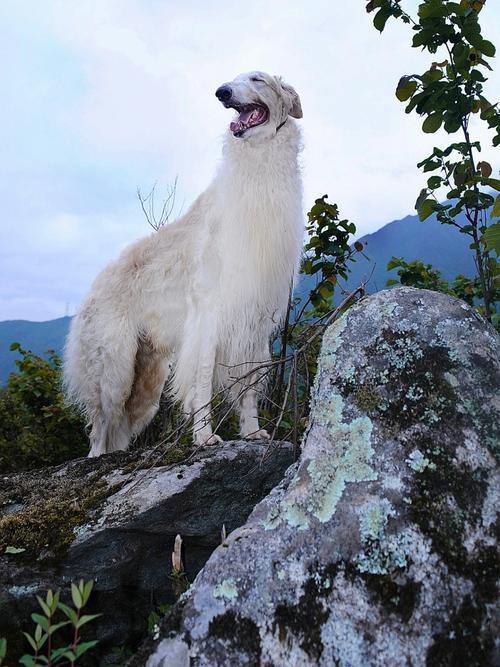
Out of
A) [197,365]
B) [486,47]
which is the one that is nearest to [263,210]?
[197,365]

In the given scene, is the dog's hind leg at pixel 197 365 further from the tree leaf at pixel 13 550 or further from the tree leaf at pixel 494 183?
the tree leaf at pixel 494 183

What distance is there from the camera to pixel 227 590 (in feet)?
4.43

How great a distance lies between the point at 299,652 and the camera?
126 centimetres

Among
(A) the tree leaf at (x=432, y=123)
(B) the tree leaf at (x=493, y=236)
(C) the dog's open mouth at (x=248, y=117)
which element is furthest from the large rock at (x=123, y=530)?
(C) the dog's open mouth at (x=248, y=117)

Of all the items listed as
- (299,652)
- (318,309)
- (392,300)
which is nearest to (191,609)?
(299,652)

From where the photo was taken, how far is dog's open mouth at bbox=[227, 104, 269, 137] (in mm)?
4020

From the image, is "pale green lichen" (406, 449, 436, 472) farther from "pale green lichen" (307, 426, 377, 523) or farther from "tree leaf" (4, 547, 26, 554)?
"tree leaf" (4, 547, 26, 554)

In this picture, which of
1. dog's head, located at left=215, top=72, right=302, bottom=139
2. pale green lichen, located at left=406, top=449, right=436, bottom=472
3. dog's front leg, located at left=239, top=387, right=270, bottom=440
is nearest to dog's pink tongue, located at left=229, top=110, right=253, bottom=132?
dog's head, located at left=215, top=72, right=302, bottom=139

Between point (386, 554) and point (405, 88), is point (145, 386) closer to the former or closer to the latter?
point (405, 88)

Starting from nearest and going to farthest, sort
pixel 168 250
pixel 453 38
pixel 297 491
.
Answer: pixel 297 491
pixel 453 38
pixel 168 250

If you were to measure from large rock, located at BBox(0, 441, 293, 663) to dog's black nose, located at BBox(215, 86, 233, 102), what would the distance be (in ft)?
7.29

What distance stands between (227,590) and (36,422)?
5503 millimetres

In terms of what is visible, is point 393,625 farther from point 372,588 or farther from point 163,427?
point 163,427

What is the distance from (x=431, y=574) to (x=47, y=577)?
1.60 m
